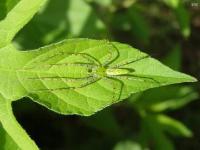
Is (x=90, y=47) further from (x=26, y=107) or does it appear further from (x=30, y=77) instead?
(x=26, y=107)

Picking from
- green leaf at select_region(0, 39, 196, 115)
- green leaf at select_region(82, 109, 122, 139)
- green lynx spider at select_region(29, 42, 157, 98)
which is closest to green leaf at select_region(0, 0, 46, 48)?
green leaf at select_region(0, 39, 196, 115)

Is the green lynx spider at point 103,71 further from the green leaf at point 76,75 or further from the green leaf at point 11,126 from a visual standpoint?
the green leaf at point 11,126

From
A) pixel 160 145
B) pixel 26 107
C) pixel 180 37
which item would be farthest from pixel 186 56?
pixel 26 107

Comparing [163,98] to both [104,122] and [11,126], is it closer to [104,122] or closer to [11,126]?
[104,122]

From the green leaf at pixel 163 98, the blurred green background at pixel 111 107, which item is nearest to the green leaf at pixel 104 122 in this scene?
the blurred green background at pixel 111 107

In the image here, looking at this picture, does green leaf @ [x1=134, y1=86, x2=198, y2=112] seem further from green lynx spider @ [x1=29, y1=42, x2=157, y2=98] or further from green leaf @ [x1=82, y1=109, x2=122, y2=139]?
green lynx spider @ [x1=29, y1=42, x2=157, y2=98]

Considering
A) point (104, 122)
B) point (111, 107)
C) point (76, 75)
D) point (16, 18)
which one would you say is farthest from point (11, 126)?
point (111, 107)
